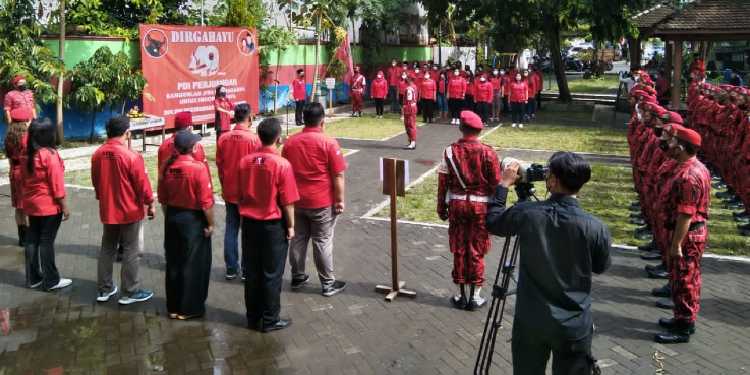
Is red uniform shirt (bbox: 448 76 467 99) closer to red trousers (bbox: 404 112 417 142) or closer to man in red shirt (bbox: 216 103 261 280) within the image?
red trousers (bbox: 404 112 417 142)

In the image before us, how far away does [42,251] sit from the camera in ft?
22.7

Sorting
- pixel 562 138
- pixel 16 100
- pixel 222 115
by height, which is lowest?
pixel 562 138

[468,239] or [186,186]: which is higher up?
[186,186]

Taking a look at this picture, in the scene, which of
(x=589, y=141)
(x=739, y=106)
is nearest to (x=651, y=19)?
(x=589, y=141)

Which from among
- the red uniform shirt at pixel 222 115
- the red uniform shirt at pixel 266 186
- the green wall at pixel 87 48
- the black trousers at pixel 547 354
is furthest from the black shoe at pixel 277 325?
the green wall at pixel 87 48

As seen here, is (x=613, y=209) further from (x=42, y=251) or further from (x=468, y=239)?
(x=42, y=251)

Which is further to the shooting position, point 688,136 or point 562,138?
point 562,138

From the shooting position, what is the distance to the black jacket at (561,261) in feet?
12.0

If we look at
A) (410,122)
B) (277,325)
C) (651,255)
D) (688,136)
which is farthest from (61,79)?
(688,136)

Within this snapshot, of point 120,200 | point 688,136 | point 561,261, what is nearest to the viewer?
point 561,261

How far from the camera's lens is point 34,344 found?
5742mm

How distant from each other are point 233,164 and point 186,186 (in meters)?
1.17

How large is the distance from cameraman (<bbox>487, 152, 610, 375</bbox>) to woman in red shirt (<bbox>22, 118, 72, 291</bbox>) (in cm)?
487

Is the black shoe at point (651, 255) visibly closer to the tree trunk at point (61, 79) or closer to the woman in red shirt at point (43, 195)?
the woman in red shirt at point (43, 195)
